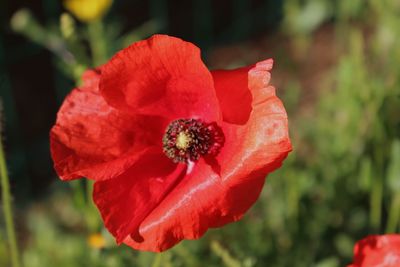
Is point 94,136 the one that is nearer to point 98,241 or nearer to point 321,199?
point 98,241

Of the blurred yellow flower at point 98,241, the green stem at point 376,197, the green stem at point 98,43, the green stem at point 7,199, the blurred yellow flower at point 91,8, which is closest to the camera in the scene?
the green stem at point 7,199

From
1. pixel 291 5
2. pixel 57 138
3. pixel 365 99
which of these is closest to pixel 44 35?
pixel 365 99

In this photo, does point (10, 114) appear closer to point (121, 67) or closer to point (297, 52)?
point (297, 52)

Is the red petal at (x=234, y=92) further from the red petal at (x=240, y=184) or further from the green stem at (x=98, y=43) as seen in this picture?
the green stem at (x=98, y=43)

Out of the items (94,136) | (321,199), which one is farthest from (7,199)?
(321,199)

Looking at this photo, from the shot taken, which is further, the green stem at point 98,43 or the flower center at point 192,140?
the green stem at point 98,43

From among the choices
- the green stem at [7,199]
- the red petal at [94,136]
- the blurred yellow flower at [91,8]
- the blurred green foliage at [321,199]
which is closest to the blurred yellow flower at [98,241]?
the blurred green foliage at [321,199]
